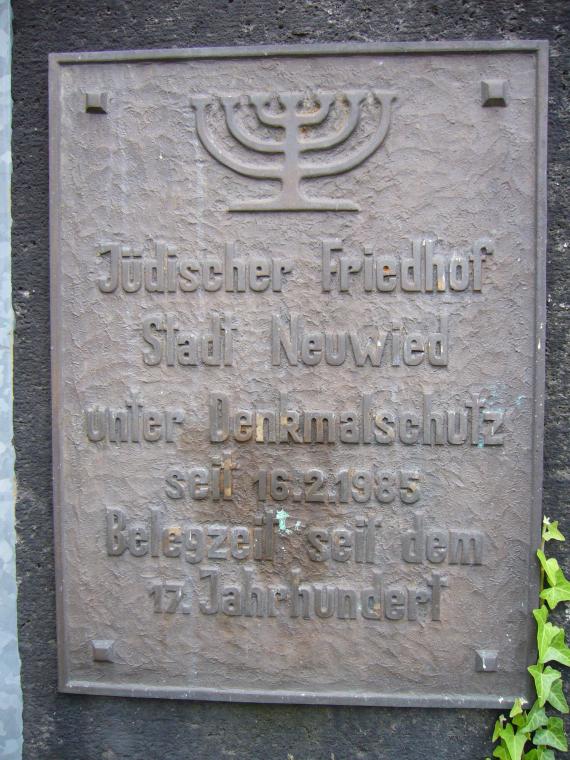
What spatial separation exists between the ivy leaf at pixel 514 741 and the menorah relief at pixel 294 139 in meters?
1.65

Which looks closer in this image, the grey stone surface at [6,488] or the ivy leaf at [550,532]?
the ivy leaf at [550,532]

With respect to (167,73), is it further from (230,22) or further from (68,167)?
(68,167)

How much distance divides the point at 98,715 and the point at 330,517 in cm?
102

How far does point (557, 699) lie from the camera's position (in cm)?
180

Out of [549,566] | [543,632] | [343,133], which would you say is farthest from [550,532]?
Result: [343,133]

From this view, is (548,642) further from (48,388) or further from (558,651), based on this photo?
(48,388)

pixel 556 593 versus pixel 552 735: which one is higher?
pixel 556 593

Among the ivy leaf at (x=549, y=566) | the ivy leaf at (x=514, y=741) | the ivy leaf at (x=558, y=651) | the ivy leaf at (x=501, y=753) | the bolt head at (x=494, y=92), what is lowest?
the ivy leaf at (x=501, y=753)

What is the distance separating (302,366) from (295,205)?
486 millimetres

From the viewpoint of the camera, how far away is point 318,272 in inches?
71.9

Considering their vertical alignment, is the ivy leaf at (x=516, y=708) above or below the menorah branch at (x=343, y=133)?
below

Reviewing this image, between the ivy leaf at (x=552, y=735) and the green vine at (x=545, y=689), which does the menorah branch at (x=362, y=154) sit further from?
the ivy leaf at (x=552, y=735)

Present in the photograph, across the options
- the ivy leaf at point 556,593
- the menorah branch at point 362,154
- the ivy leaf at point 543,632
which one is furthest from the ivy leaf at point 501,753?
the menorah branch at point 362,154

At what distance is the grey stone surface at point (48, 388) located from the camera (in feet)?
6.07
